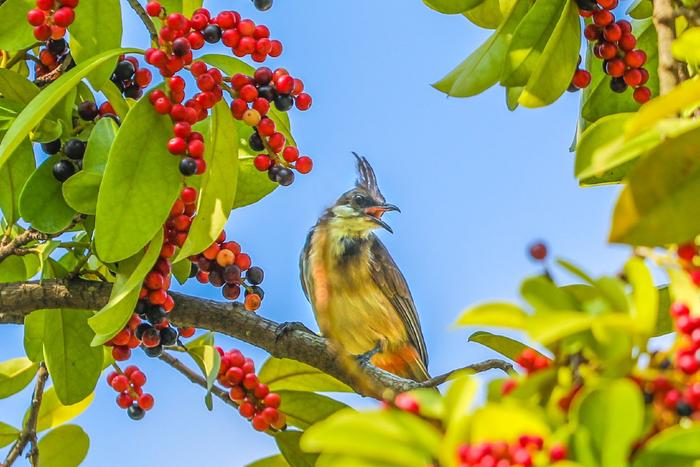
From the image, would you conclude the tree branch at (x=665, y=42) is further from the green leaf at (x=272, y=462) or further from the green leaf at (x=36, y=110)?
the green leaf at (x=272, y=462)

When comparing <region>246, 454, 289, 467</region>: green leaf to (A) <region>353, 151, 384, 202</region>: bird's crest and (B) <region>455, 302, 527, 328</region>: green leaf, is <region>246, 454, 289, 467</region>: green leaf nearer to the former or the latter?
(B) <region>455, 302, 527, 328</region>: green leaf

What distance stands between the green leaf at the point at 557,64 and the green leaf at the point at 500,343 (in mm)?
569

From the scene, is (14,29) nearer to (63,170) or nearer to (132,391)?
(63,170)

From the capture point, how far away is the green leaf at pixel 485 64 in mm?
2328

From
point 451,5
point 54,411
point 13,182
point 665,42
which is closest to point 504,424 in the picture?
point 665,42

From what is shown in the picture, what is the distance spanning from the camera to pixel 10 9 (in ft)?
8.99

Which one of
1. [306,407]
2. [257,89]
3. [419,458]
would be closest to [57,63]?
[257,89]

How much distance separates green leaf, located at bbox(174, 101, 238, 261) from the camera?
234cm

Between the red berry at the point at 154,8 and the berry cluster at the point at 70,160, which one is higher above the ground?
the red berry at the point at 154,8

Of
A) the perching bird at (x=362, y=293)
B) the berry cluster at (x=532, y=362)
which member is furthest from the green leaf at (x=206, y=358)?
the perching bird at (x=362, y=293)

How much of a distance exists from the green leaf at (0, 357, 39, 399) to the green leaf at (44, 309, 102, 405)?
1.20 feet

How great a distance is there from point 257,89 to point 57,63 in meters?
0.65

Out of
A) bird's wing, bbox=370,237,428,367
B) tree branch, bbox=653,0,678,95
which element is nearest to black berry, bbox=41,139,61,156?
tree branch, bbox=653,0,678,95

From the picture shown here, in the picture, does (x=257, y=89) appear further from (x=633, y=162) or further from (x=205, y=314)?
(x=633, y=162)
